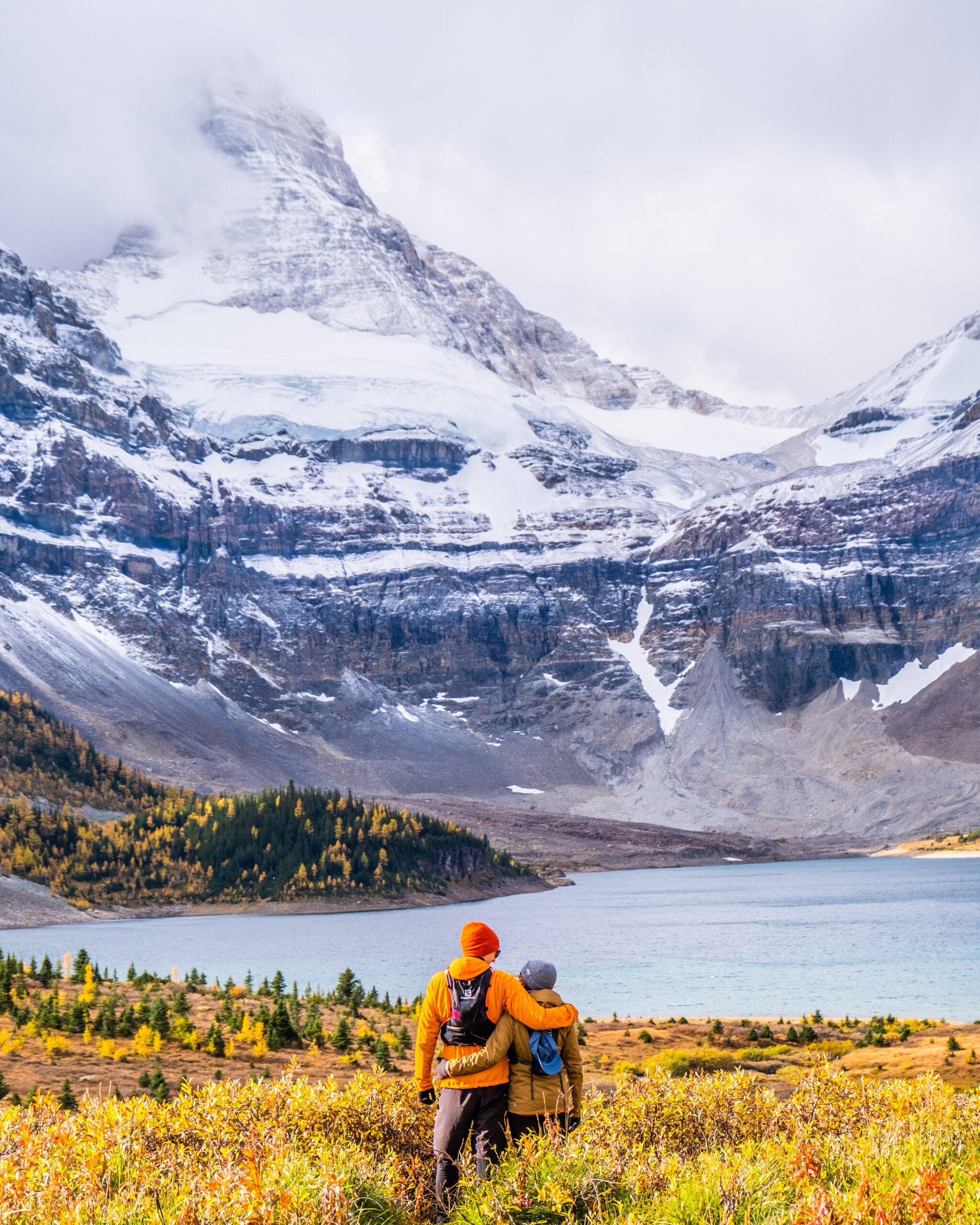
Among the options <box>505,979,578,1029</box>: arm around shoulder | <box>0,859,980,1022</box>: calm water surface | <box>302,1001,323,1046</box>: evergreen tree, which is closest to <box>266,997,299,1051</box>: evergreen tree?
<box>302,1001,323,1046</box>: evergreen tree

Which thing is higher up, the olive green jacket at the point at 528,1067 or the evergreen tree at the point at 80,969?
the olive green jacket at the point at 528,1067

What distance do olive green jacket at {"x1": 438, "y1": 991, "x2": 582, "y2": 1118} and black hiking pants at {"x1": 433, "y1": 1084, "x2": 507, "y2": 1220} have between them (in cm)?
18

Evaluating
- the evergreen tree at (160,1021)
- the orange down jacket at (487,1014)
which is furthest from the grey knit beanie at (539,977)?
the evergreen tree at (160,1021)

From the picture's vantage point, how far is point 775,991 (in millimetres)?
51812

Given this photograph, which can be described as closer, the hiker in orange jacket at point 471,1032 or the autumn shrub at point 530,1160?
the autumn shrub at point 530,1160

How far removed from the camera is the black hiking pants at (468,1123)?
1079 cm

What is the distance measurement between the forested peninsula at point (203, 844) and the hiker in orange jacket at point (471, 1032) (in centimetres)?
10399

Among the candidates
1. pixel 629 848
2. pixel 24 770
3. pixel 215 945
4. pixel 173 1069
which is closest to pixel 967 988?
pixel 173 1069

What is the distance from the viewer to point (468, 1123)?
35.8ft

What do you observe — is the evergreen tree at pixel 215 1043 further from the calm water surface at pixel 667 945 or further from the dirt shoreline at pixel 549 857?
the dirt shoreline at pixel 549 857

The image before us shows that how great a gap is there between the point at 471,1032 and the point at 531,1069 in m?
0.79

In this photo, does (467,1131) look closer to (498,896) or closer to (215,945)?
(215,945)

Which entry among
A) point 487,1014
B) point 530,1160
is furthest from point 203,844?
point 530,1160

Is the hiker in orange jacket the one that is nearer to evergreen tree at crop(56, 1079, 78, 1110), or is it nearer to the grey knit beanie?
the grey knit beanie
